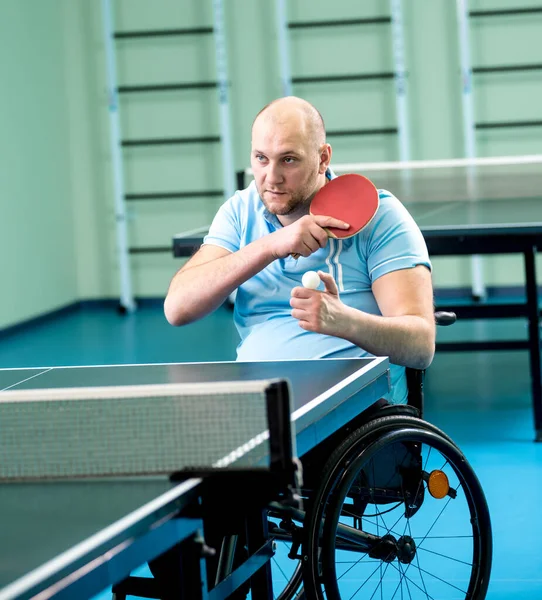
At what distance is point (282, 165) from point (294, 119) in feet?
0.38

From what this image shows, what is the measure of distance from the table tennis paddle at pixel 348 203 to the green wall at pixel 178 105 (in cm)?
518

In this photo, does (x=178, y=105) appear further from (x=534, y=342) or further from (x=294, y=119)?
(x=294, y=119)

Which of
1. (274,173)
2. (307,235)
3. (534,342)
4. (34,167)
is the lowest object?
(534,342)

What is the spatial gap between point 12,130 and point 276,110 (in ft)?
16.5

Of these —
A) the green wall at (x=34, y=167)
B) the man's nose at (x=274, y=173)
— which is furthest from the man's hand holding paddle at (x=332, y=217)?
the green wall at (x=34, y=167)

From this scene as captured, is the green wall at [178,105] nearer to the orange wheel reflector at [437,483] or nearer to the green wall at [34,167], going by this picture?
the green wall at [34,167]

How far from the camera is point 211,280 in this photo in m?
2.46

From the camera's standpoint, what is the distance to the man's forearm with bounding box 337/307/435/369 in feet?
7.24

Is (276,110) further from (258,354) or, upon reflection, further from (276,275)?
(258,354)

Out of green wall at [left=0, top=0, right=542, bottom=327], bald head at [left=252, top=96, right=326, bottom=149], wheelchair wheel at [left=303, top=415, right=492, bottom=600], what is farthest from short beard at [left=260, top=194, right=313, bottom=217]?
green wall at [left=0, top=0, right=542, bottom=327]

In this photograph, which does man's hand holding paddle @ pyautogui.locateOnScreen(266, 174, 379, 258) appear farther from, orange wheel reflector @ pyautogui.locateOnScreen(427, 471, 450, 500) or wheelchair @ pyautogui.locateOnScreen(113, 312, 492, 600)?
orange wheel reflector @ pyautogui.locateOnScreen(427, 471, 450, 500)

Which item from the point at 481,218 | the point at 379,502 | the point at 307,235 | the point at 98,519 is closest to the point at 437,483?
the point at 379,502

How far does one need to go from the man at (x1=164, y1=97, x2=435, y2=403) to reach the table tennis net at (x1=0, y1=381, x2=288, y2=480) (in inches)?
24.7

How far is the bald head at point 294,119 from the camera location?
8.21ft
